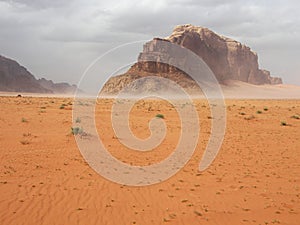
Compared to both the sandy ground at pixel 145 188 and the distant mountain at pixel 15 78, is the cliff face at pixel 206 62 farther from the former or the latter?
the sandy ground at pixel 145 188

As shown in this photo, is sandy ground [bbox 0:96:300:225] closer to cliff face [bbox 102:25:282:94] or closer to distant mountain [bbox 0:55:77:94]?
cliff face [bbox 102:25:282:94]

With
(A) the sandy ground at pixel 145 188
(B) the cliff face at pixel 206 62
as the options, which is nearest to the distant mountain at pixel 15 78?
(B) the cliff face at pixel 206 62

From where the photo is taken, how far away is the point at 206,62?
12500cm

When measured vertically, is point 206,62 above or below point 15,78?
above

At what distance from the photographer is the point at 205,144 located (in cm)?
1758

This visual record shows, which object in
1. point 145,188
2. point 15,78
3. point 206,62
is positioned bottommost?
point 145,188

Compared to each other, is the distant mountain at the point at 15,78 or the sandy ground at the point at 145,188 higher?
the distant mountain at the point at 15,78

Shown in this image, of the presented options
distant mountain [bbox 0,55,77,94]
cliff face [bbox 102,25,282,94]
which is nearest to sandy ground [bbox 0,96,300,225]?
cliff face [bbox 102,25,282,94]

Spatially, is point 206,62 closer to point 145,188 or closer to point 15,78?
point 15,78

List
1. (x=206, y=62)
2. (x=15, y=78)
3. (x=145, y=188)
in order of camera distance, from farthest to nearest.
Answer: (x=15, y=78)
(x=206, y=62)
(x=145, y=188)

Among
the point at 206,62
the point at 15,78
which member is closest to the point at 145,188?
the point at 206,62

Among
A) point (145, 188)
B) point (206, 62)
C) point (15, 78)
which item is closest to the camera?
point (145, 188)

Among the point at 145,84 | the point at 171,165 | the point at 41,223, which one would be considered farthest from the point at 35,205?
the point at 145,84

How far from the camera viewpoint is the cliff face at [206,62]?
9962 cm
